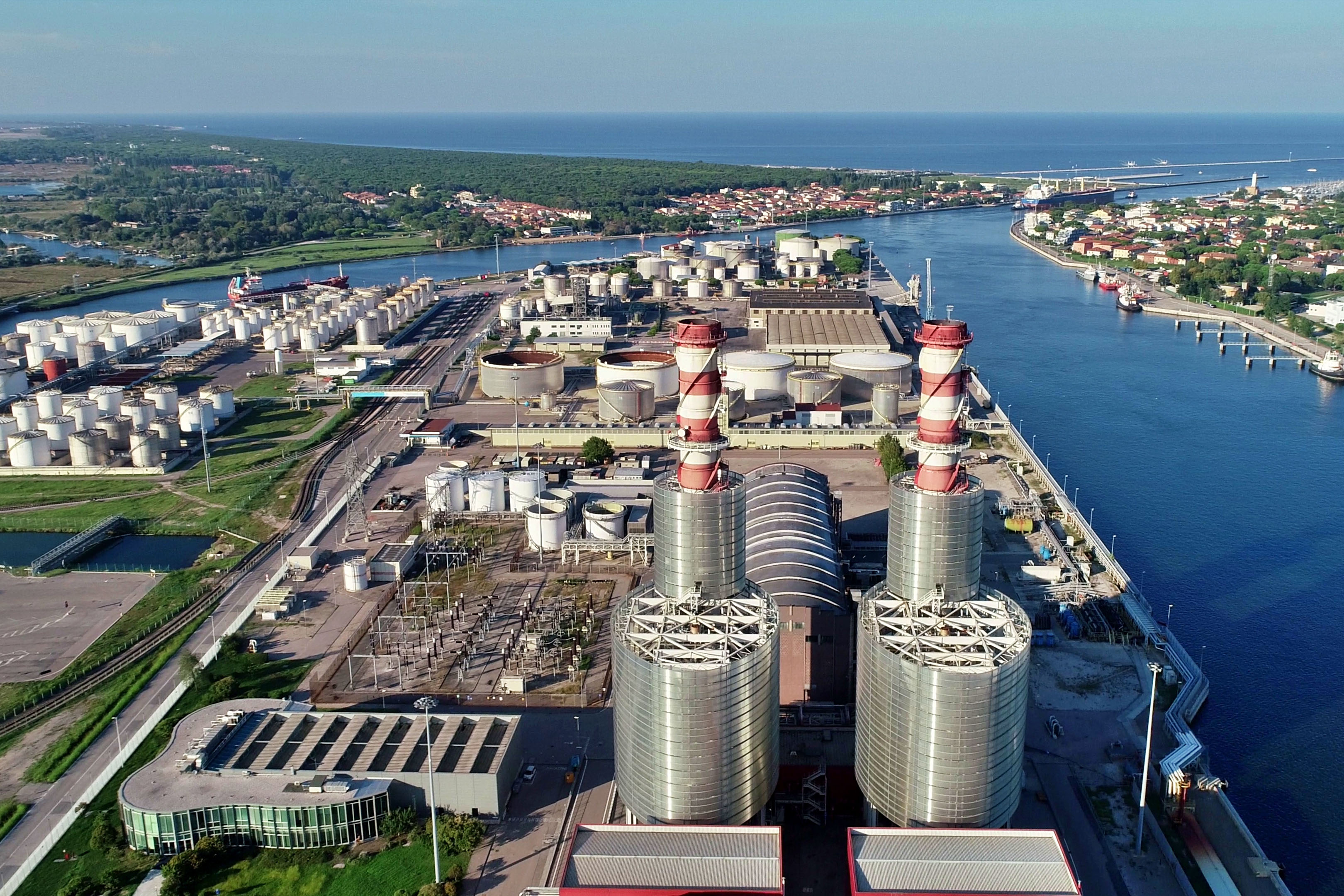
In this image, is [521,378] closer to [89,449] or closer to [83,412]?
[89,449]

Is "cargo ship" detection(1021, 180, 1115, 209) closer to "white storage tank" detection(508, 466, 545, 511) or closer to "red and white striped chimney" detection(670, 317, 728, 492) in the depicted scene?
"white storage tank" detection(508, 466, 545, 511)

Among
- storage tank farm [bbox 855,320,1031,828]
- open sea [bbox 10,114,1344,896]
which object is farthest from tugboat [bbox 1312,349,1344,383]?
storage tank farm [bbox 855,320,1031,828]

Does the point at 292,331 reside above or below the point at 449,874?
above

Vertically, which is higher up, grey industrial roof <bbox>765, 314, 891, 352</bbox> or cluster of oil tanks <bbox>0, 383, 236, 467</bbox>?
grey industrial roof <bbox>765, 314, 891, 352</bbox>

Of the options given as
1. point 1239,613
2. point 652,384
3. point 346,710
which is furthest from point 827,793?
point 652,384

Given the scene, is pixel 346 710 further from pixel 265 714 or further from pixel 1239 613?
pixel 1239 613

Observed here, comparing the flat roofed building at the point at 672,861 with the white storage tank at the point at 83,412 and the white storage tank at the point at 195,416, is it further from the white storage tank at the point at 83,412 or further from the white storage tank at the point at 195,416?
the white storage tank at the point at 83,412

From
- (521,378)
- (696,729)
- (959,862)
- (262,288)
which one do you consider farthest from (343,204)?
(959,862)
